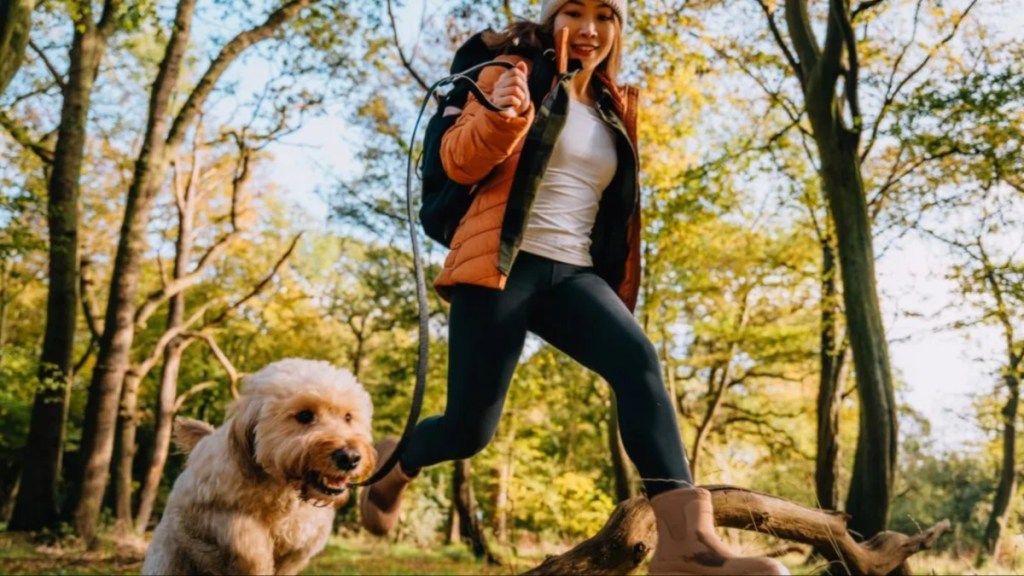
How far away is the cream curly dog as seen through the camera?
3221mm

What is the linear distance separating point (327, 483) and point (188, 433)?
1.07 meters

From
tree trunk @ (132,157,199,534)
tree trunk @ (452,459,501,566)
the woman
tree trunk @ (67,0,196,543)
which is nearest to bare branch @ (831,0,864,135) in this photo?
the woman

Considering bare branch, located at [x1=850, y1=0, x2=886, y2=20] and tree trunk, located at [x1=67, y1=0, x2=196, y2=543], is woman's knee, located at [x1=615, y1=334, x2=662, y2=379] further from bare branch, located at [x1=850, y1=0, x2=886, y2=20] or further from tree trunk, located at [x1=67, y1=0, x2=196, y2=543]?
tree trunk, located at [x1=67, y1=0, x2=196, y2=543]

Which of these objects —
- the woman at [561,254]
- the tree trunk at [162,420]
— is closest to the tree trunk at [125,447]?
the tree trunk at [162,420]

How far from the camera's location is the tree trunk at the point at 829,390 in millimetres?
13492

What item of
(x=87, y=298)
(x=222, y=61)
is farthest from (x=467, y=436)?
(x=87, y=298)

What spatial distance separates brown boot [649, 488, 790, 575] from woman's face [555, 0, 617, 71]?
4.89ft

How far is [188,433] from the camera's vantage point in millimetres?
3912

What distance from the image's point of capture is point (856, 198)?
8234 mm

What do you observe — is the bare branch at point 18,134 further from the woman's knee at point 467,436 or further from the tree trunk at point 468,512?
the woman's knee at point 467,436

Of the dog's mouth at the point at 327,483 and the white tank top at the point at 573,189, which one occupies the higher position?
the white tank top at the point at 573,189

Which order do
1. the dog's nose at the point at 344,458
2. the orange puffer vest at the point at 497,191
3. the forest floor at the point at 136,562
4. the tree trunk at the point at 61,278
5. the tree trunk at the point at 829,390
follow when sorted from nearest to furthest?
the orange puffer vest at the point at 497,191
the dog's nose at the point at 344,458
the forest floor at the point at 136,562
the tree trunk at the point at 61,278
the tree trunk at the point at 829,390

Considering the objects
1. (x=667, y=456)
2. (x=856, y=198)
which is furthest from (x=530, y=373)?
(x=667, y=456)

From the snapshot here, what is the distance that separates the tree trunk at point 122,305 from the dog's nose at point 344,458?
317 inches
